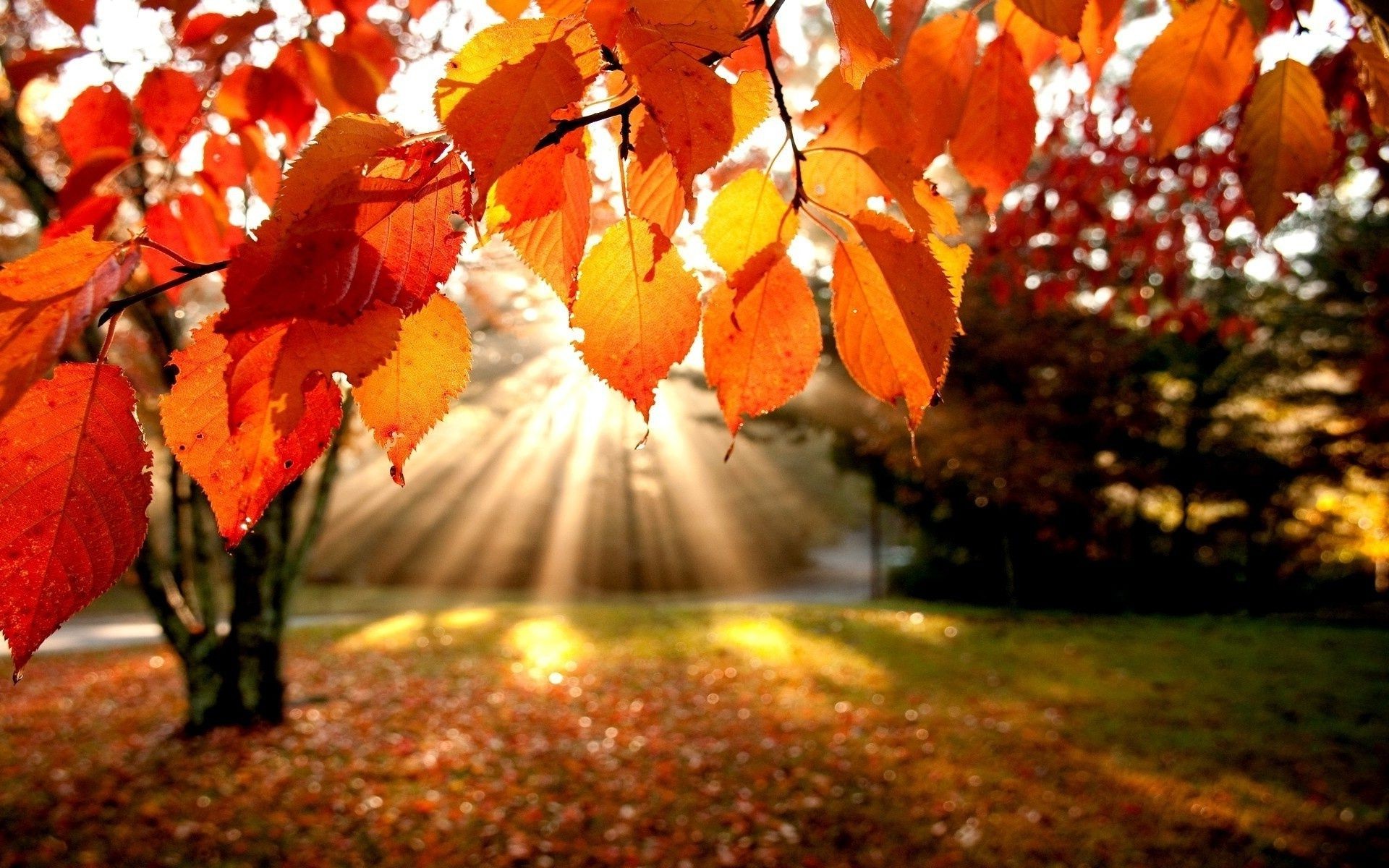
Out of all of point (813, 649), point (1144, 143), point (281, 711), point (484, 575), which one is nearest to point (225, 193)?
point (1144, 143)

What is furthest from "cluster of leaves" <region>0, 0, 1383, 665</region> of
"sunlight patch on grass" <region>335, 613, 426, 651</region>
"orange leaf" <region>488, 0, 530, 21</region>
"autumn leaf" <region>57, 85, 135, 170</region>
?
"sunlight patch on grass" <region>335, 613, 426, 651</region>

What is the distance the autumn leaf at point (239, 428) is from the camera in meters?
0.48

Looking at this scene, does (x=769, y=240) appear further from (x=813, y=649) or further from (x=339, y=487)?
(x=339, y=487)

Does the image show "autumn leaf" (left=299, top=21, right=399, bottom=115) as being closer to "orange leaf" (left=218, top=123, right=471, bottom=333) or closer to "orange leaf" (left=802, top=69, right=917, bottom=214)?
"orange leaf" (left=802, top=69, right=917, bottom=214)

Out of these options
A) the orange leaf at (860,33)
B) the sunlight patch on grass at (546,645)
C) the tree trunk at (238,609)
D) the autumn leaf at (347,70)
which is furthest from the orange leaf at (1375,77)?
the sunlight patch on grass at (546,645)

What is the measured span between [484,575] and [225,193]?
1886cm

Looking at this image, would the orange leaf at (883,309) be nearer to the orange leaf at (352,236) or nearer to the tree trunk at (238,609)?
the orange leaf at (352,236)

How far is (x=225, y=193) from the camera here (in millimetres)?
1389

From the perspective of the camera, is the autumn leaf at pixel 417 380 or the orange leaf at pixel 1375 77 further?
the orange leaf at pixel 1375 77

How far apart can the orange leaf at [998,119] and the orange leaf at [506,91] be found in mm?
575

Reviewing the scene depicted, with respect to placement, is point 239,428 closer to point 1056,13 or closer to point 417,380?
point 417,380

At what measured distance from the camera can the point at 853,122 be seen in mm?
825

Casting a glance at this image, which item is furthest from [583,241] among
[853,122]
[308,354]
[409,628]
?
[409,628]

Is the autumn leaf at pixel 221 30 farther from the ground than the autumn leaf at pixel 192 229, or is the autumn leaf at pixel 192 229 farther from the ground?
the autumn leaf at pixel 221 30
